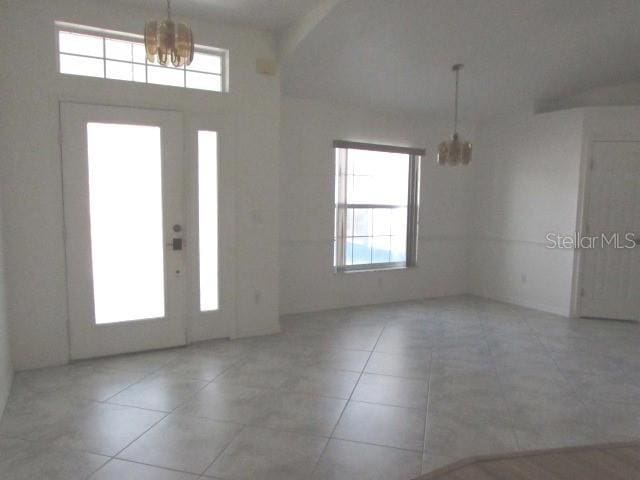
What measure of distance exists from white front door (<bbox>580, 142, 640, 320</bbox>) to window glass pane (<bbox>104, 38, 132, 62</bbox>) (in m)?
5.06

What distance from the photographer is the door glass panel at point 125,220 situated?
12.3 ft

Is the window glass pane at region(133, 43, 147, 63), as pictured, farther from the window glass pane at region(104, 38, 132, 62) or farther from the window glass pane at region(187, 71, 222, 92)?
the window glass pane at region(187, 71, 222, 92)

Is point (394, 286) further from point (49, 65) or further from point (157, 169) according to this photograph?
point (49, 65)

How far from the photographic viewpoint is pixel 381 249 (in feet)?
20.2

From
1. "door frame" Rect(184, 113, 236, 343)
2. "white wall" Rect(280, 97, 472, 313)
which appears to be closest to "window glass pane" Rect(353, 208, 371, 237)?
"white wall" Rect(280, 97, 472, 313)

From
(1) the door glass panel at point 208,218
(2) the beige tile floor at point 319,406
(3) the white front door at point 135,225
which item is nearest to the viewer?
(2) the beige tile floor at point 319,406

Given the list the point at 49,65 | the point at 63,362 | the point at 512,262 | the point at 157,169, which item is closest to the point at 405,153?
the point at 512,262

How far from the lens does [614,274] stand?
5391 millimetres

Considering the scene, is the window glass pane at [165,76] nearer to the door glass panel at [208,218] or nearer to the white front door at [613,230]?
the door glass panel at [208,218]

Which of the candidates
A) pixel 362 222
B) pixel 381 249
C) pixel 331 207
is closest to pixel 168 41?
pixel 331 207

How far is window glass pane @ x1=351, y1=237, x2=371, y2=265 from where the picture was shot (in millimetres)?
5918

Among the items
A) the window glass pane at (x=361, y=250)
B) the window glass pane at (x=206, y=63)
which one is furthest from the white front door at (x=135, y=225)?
the window glass pane at (x=361, y=250)

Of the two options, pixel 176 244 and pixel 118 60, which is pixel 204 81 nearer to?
pixel 118 60

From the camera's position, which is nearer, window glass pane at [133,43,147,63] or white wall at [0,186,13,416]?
white wall at [0,186,13,416]
